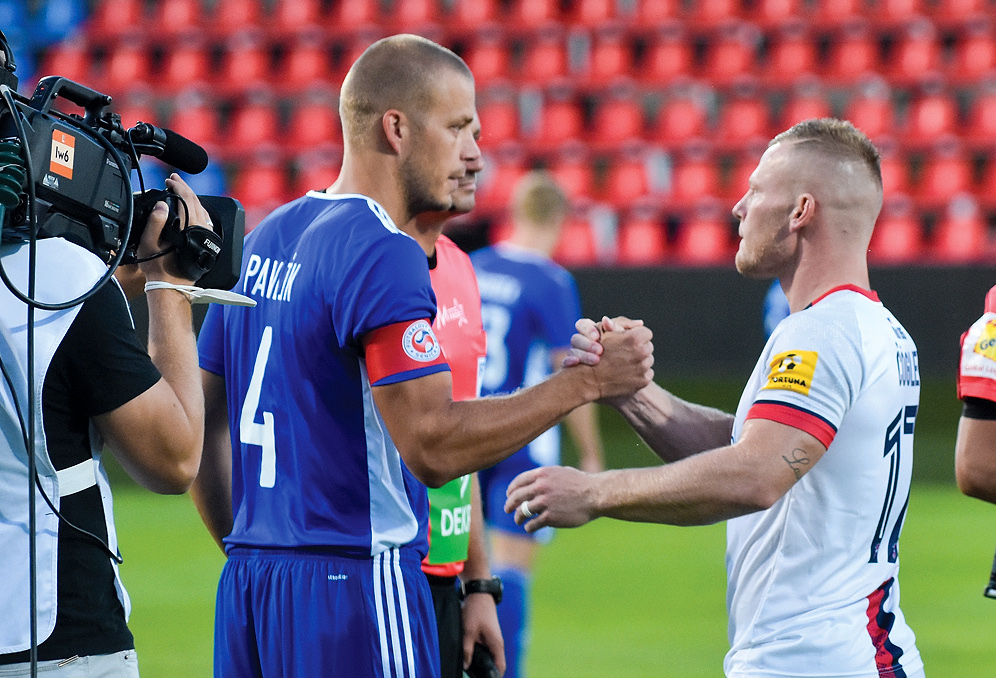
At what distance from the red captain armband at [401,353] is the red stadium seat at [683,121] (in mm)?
9679

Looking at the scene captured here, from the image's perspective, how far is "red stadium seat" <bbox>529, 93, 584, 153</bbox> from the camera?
11727mm

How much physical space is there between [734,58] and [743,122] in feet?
2.44

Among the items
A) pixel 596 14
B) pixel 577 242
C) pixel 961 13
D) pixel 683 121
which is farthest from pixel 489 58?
pixel 961 13

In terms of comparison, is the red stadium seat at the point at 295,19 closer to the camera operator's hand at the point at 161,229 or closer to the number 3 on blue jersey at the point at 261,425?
the number 3 on blue jersey at the point at 261,425

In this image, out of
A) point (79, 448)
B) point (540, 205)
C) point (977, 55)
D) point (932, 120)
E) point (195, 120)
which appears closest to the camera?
point (79, 448)

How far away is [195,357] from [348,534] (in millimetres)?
476

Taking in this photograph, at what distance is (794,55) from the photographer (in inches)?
466

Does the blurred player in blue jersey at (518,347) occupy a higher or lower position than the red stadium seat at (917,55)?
lower

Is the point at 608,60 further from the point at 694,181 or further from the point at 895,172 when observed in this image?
the point at 895,172

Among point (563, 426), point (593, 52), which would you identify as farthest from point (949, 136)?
point (563, 426)

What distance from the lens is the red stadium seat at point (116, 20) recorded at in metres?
12.9

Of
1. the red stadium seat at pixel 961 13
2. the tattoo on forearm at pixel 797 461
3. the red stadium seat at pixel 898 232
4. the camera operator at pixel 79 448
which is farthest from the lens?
the red stadium seat at pixel 961 13

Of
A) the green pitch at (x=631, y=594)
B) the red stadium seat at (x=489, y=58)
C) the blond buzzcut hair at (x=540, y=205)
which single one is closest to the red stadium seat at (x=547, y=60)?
the red stadium seat at (x=489, y=58)

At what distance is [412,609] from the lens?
91.2 inches
